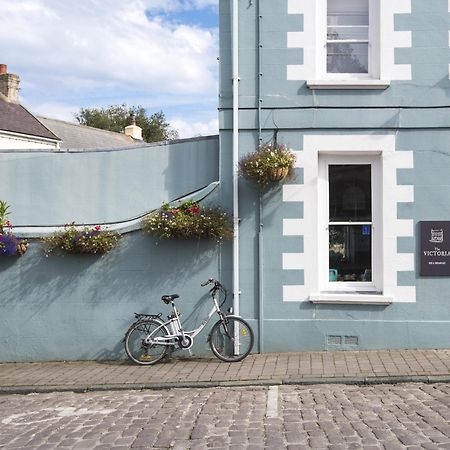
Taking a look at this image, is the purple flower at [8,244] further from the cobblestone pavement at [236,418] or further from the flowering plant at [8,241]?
the cobblestone pavement at [236,418]

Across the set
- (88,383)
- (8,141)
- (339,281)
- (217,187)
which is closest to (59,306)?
(88,383)

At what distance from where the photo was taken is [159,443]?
5426 mm

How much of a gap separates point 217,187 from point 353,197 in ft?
6.72

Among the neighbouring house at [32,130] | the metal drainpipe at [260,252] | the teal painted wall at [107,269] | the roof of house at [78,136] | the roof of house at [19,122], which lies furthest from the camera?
the roof of house at [78,136]

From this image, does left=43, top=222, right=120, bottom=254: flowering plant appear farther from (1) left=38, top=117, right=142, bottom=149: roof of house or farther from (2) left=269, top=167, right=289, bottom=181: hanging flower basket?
(1) left=38, top=117, right=142, bottom=149: roof of house

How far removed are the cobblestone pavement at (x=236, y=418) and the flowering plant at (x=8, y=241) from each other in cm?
235

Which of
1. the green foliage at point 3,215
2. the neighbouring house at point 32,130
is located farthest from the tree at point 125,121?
the green foliage at point 3,215

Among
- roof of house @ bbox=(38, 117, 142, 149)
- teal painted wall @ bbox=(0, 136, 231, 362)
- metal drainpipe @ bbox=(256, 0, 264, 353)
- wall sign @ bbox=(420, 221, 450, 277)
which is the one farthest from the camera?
roof of house @ bbox=(38, 117, 142, 149)

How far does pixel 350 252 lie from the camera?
9.17 m

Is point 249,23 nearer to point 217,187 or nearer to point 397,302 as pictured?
point 217,187

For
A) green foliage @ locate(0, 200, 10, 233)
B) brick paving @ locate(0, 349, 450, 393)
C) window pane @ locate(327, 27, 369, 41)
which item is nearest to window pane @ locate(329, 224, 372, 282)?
brick paving @ locate(0, 349, 450, 393)

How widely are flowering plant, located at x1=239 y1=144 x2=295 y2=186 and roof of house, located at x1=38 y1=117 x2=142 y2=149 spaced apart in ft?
62.7

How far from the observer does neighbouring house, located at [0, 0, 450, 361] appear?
8852mm

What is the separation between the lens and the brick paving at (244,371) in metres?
7.49
